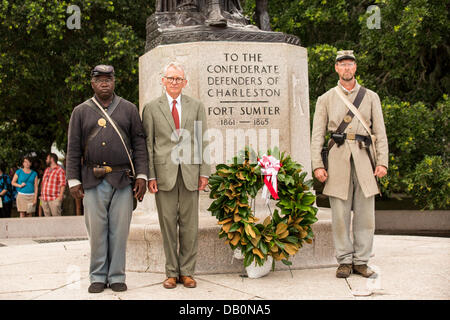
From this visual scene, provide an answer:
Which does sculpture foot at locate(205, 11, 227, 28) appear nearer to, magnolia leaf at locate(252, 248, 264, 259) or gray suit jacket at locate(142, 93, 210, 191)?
gray suit jacket at locate(142, 93, 210, 191)

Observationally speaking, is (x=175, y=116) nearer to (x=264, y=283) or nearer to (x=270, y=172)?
(x=270, y=172)

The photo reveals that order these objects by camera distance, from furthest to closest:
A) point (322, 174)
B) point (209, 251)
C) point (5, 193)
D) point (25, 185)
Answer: point (5, 193) → point (25, 185) → point (209, 251) → point (322, 174)

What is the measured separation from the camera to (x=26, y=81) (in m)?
14.5

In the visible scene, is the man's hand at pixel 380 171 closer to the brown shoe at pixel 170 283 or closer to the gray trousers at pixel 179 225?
the gray trousers at pixel 179 225

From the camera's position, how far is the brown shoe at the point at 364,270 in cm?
539

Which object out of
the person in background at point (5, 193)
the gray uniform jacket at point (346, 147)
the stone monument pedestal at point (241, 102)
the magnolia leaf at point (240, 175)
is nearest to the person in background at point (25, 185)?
the person in background at point (5, 193)

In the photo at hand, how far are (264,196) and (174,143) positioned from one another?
980 millimetres

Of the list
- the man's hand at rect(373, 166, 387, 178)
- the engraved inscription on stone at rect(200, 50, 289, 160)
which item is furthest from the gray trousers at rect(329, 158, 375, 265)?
the engraved inscription on stone at rect(200, 50, 289, 160)

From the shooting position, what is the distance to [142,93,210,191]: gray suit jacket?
198 inches

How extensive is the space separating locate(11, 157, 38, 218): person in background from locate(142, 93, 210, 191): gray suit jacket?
381 inches

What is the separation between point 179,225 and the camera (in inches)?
203

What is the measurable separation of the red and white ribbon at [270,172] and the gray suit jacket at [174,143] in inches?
22.3

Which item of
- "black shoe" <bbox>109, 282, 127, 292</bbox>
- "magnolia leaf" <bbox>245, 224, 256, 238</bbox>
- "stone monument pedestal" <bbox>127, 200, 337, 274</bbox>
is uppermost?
"magnolia leaf" <bbox>245, 224, 256, 238</bbox>

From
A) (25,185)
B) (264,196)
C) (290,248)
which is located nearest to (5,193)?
(25,185)
